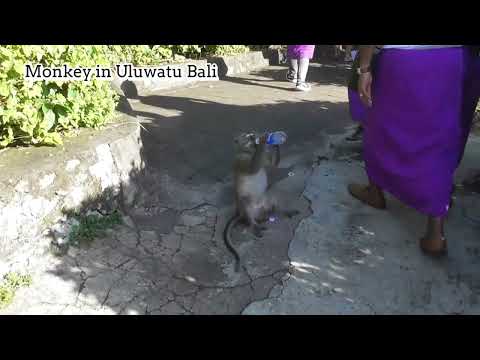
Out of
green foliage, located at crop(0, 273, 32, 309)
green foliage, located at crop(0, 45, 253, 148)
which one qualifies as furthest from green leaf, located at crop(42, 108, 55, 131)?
green foliage, located at crop(0, 273, 32, 309)

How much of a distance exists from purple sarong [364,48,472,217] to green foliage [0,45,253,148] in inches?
98.6

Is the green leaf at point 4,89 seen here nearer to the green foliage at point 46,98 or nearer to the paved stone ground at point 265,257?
the green foliage at point 46,98

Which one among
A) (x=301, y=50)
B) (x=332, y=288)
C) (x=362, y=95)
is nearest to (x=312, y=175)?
(x=362, y=95)

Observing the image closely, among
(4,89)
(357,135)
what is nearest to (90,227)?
(4,89)

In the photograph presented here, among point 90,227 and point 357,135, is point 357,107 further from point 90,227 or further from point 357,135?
point 90,227

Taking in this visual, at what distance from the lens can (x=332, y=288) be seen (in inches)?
115

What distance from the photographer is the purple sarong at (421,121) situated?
280 centimetres

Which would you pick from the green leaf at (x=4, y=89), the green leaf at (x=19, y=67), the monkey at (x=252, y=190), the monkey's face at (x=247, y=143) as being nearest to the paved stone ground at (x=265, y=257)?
the monkey at (x=252, y=190)

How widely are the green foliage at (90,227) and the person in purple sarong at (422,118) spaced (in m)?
2.36

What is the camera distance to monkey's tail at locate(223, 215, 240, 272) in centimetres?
319

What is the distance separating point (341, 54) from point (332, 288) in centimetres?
967

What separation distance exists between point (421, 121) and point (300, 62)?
5247mm

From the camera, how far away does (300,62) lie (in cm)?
787

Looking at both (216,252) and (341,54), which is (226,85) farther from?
(216,252)
